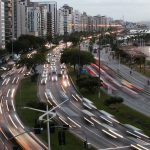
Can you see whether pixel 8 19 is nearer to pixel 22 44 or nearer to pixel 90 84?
pixel 22 44

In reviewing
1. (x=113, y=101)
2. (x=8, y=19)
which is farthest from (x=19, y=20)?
(x=113, y=101)

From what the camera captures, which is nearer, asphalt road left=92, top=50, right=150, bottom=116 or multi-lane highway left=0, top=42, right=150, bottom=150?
multi-lane highway left=0, top=42, right=150, bottom=150

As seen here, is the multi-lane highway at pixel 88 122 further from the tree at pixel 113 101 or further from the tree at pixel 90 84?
the tree at pixel 113 101

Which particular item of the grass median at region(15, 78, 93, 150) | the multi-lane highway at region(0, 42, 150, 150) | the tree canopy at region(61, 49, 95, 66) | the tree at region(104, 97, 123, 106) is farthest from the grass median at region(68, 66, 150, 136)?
the tree canopy at region(61, 49, 95, 66)

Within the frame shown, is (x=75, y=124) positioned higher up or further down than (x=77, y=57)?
further down

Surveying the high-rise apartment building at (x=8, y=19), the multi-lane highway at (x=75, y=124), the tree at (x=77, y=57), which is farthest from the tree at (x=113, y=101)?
the high-rise apartment building at (x=8, y=19)

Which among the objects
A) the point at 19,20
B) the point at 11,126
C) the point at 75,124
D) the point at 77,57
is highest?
the point at 19,20

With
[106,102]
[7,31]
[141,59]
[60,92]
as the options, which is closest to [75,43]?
[7,31]

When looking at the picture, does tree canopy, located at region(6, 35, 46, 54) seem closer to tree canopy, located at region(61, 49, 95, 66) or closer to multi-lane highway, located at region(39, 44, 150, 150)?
tree canopy, located at region(61, 49, 95, 66)
